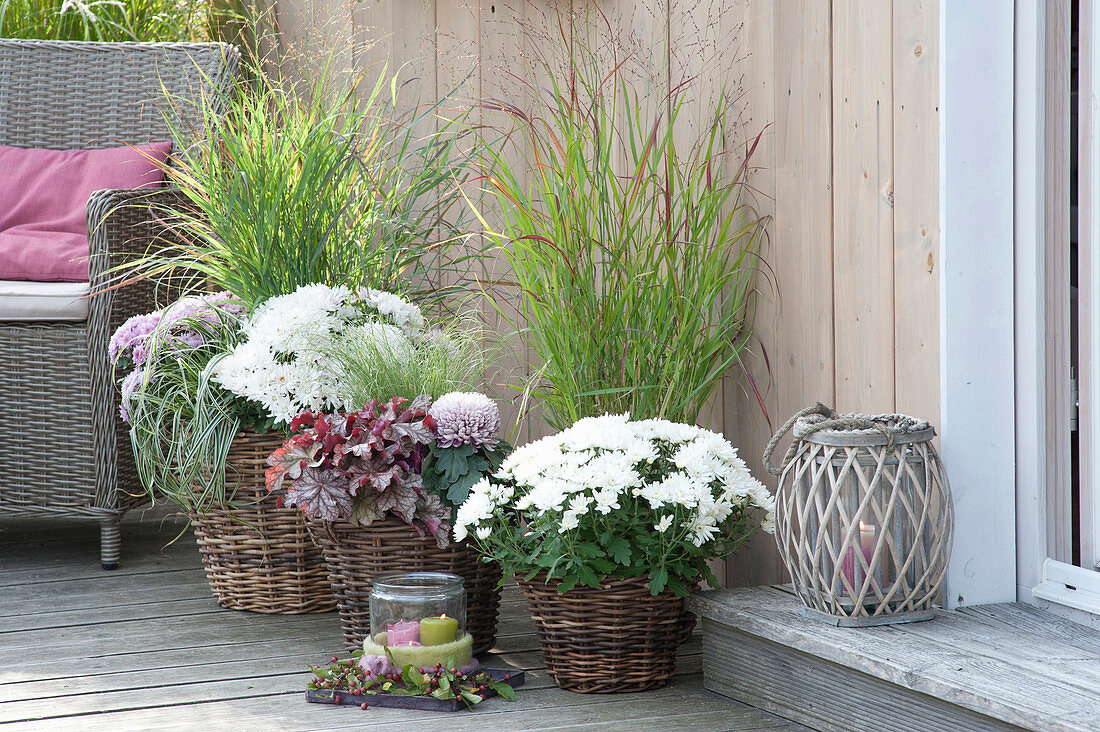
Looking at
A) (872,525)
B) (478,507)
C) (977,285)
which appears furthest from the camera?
(478,507)

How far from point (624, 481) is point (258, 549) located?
35.5 inches

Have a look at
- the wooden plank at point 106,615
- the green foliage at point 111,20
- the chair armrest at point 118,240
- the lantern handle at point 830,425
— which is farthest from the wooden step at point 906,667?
the green foliage at point 111,20

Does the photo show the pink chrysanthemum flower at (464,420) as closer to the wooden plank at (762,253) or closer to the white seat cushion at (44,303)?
the wooden plank at (762,253)

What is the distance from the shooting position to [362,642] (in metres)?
1.97

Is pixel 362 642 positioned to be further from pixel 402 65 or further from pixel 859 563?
pixel 402 65

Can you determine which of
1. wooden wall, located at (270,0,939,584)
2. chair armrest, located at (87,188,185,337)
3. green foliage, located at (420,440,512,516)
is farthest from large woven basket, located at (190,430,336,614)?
wooden wall, located at (270,0,939,584)

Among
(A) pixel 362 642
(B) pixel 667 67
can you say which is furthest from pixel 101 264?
(B) pixel 667 67

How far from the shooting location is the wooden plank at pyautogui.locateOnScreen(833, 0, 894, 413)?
1.76 m

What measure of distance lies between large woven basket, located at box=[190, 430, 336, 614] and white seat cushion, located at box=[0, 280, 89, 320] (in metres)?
0.60

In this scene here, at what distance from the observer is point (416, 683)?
174 centimetres

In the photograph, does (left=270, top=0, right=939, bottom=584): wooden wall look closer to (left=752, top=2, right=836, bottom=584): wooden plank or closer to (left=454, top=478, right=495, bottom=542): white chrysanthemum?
(left=752, top=2, right=836, bottom=584): wooden plank

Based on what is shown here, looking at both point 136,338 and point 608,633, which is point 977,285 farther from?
point 136,338

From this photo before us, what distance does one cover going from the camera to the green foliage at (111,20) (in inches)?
134

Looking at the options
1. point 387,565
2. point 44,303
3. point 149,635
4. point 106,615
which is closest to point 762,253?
point 387,565
